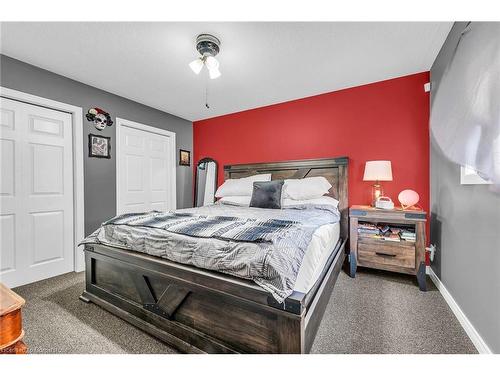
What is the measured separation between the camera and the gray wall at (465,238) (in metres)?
1.28

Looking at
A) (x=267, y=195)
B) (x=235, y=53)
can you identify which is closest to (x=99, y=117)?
(x=235, y=53)

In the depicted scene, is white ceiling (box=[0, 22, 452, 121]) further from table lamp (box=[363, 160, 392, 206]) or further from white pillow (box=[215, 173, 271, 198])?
white pillow (box=[215, 173, 271, 198])

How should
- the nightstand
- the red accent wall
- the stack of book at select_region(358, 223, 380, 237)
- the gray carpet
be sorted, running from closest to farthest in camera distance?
the gray carpet < the nightstand < the stack of book at select_region(358, 223, 380, 237) < the red accent wall

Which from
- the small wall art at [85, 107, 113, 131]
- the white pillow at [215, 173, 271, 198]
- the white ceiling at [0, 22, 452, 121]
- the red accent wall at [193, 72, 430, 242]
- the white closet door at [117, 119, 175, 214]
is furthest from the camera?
the white closet door at [117, 119, 175, 214]

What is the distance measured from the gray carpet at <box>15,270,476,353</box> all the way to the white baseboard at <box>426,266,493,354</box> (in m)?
0.03

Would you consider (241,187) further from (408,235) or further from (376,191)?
→ (408,235)

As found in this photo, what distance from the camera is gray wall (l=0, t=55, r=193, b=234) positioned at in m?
2.29

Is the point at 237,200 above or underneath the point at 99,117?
underneath

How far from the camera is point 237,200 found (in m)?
3.09

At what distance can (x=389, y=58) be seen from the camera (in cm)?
225

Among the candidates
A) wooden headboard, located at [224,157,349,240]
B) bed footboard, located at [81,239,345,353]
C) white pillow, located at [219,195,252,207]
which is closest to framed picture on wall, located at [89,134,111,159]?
bed footboard, located at [81,239,345,353]

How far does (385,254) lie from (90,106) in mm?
3887

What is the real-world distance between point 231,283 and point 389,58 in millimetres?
2581
